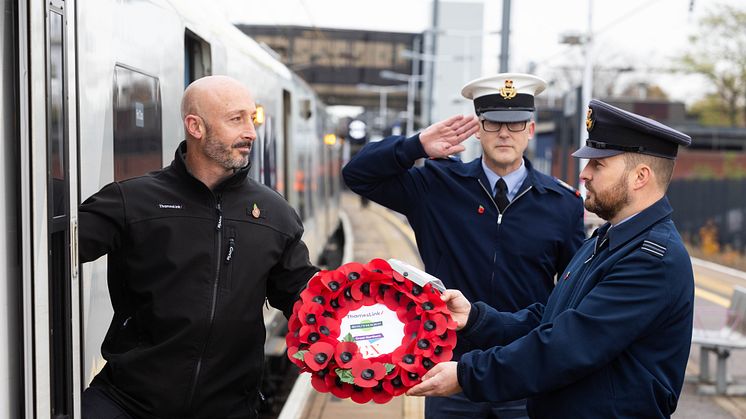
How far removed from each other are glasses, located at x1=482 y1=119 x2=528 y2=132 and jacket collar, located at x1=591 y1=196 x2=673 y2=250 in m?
1.20

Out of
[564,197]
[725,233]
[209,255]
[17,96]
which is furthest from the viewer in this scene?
[725,233]

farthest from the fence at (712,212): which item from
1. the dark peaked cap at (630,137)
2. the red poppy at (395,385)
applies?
the red poppy at (395,385)

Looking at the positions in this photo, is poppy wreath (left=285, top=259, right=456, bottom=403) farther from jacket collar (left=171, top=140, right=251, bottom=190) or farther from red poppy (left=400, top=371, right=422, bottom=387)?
jacket collar (left=171, top=140, right=251, bottom=190)

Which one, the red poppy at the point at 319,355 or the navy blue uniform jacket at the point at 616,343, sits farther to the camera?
the red poppy at the point at 319,355

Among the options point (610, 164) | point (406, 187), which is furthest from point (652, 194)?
point (406, 187)

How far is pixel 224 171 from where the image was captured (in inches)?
137

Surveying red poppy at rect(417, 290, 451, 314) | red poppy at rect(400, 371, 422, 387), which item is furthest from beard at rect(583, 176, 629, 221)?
red poppy at rect(400, 371, 422, 387)

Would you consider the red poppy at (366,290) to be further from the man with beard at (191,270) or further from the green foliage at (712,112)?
the green foliage at (712,112)

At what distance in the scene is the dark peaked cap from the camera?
3.09m

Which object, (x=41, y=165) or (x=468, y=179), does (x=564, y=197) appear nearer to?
(x=468, y=179)

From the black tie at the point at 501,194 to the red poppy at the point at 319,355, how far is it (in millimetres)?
1361

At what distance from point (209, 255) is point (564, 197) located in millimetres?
1728

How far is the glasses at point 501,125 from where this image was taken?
4215mm

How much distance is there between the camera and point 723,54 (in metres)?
37.7
